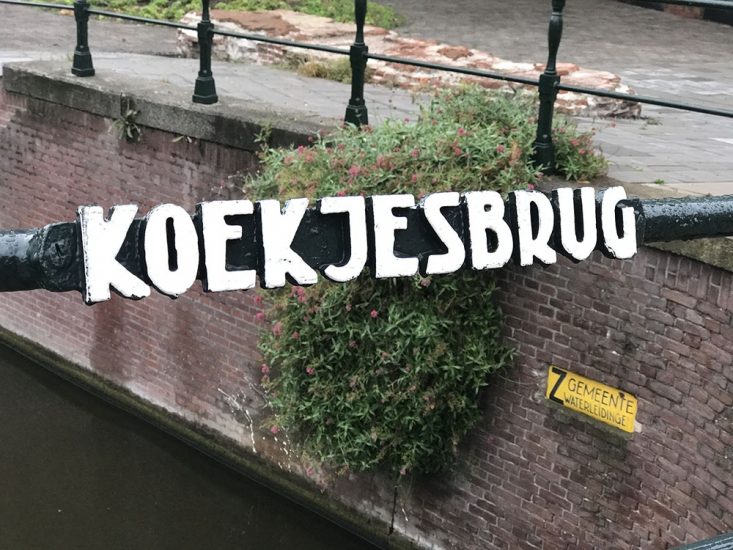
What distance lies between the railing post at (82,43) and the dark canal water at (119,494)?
2549 mm

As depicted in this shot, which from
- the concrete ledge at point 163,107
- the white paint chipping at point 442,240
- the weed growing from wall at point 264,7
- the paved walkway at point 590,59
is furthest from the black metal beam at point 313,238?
the weed growing from wall at point 264,7

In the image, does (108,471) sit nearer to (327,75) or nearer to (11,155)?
(11,155)

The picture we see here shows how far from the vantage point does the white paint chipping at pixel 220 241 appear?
1169 mm

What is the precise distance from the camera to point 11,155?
8.10 meters

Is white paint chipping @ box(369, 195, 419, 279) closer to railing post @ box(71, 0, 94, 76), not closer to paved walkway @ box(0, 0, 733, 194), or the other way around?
paved walkway @ box(0, 0, 733, 194)

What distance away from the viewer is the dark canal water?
20.6ft

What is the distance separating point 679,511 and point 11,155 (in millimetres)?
5857

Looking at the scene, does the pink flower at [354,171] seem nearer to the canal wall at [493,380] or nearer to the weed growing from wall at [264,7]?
the canal wall at [493,380]

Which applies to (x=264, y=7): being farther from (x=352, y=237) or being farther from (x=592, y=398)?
(x=352, y=237)

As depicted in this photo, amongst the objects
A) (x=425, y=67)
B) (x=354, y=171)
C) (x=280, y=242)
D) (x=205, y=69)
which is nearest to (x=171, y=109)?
(x=205, y=69)

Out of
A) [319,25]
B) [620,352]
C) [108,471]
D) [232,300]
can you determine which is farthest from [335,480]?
[319,25]

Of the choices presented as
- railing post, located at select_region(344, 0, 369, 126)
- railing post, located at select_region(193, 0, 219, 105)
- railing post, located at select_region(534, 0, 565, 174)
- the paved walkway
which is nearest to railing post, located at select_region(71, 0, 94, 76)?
the paved walkway

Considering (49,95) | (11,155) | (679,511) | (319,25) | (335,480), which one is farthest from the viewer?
(319,25)

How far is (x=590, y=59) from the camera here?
10742 millimetres
